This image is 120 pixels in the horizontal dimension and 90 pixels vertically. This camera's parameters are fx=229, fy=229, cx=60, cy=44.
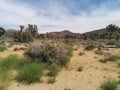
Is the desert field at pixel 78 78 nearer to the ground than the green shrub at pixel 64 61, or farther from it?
nearer to the ground

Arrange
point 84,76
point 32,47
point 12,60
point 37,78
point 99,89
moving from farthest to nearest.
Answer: point 32,47 → point 12,60 → point 84,76 → point 37,78 → point 99,89

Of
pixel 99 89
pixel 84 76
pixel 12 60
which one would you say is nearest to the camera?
pixel 99 89

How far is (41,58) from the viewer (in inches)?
587

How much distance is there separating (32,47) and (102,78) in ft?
18.2

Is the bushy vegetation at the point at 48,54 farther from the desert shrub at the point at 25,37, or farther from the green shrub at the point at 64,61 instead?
the desert shrub at the point at 25,37

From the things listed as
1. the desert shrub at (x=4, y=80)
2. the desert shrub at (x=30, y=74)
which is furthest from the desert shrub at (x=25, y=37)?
the desert shrub at (x=4, y=80)

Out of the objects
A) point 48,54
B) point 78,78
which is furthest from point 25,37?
point 78,78

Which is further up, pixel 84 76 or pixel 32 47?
pixel 32 47

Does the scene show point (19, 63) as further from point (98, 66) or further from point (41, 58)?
point (98, 66)

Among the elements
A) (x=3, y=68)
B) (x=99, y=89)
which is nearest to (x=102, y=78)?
(x=99, y=89)

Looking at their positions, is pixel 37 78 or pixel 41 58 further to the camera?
pixel 41 58

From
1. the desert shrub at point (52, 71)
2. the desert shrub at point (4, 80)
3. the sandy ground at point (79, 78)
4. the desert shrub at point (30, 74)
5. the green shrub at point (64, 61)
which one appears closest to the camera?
the desert shrub at point (4, 80)

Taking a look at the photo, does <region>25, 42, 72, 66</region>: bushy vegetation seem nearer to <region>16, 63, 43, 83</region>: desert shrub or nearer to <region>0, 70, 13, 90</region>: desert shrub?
<region>16, 63, 43, 83</region>: desert shrub

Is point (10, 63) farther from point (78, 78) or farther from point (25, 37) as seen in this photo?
point (25, 37)
